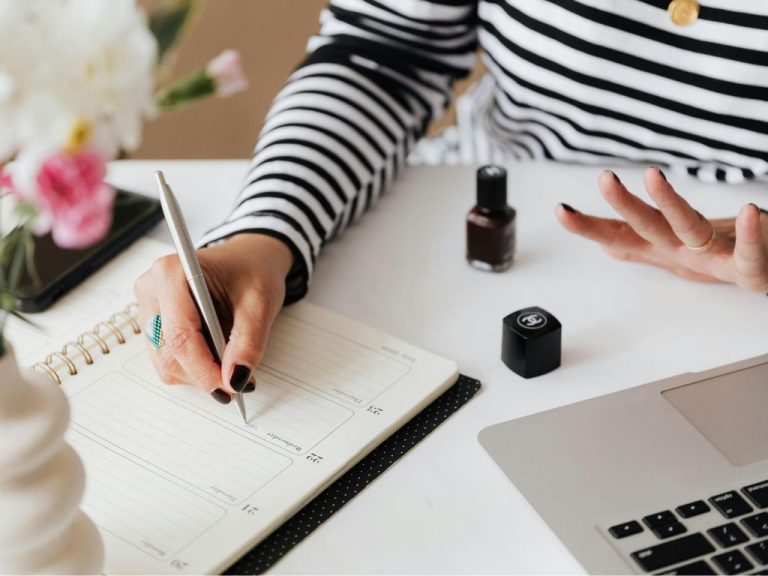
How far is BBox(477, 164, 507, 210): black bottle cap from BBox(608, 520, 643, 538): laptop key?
0.99 feet

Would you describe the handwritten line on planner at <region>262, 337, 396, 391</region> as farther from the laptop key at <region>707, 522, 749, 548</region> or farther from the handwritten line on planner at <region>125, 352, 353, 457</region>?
the laptop key at <region>707, 522, 749, 548</region>

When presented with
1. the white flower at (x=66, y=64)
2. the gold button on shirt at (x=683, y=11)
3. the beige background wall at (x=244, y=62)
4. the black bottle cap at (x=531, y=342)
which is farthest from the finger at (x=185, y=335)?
the beige background wall at (x=244, y=62)

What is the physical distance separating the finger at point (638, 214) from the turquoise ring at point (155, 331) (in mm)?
331

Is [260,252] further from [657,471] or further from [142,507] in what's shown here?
[657,471]

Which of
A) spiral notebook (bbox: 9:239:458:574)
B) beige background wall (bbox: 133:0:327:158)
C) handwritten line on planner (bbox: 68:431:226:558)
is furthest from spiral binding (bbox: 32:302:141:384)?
beige background wall (bbox: 133:0:327:158)

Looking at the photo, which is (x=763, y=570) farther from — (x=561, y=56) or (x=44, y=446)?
(x=561, y=56)

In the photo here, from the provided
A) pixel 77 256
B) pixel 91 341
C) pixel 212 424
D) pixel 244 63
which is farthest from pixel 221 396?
pixel 244 63

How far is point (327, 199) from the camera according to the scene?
795 mm

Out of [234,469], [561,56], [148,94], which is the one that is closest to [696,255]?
[561,56]

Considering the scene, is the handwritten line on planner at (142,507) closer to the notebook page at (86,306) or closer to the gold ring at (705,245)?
the notebook page at (86,306)

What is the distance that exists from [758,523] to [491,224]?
0.32 m

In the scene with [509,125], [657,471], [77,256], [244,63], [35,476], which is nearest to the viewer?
[35,476]

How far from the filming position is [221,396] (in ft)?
2.00

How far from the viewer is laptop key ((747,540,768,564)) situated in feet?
1.56
